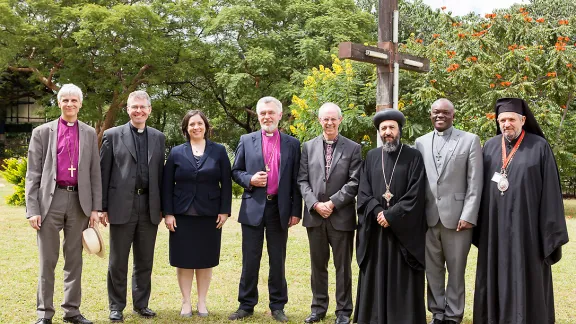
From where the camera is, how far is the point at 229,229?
11703 mm

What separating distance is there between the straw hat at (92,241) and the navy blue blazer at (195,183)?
66 centimetres

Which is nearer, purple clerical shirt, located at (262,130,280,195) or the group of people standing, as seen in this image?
the group of people standing

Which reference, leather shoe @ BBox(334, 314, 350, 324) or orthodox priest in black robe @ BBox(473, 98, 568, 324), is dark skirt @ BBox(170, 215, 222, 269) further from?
orthodox priest in black robe @ BBox(473, 98, 568, 324)

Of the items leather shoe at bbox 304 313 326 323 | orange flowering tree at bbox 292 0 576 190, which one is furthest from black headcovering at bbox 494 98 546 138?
orange flowering tree at bbox 292 0 576 190

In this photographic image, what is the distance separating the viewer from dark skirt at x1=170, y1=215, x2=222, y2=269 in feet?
18.8

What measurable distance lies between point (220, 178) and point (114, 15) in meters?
20.4

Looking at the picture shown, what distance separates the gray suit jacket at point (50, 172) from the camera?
5297mm

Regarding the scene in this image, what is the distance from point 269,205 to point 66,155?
6.18ft

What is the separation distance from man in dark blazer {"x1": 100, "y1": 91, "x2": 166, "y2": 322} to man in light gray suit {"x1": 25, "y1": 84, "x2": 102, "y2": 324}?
7.1 inches

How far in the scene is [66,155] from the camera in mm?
5387

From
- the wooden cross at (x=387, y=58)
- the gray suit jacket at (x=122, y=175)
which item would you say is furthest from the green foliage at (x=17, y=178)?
the gray suit jacket at (x=122, y=175)

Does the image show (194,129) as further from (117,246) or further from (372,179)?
(372,179)

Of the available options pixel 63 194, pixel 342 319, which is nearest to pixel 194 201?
pixel 63 194

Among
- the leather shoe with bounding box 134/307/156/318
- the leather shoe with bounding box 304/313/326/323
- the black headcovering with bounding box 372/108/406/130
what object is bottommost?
the leather shoe with bounding box 304/313/326/323
